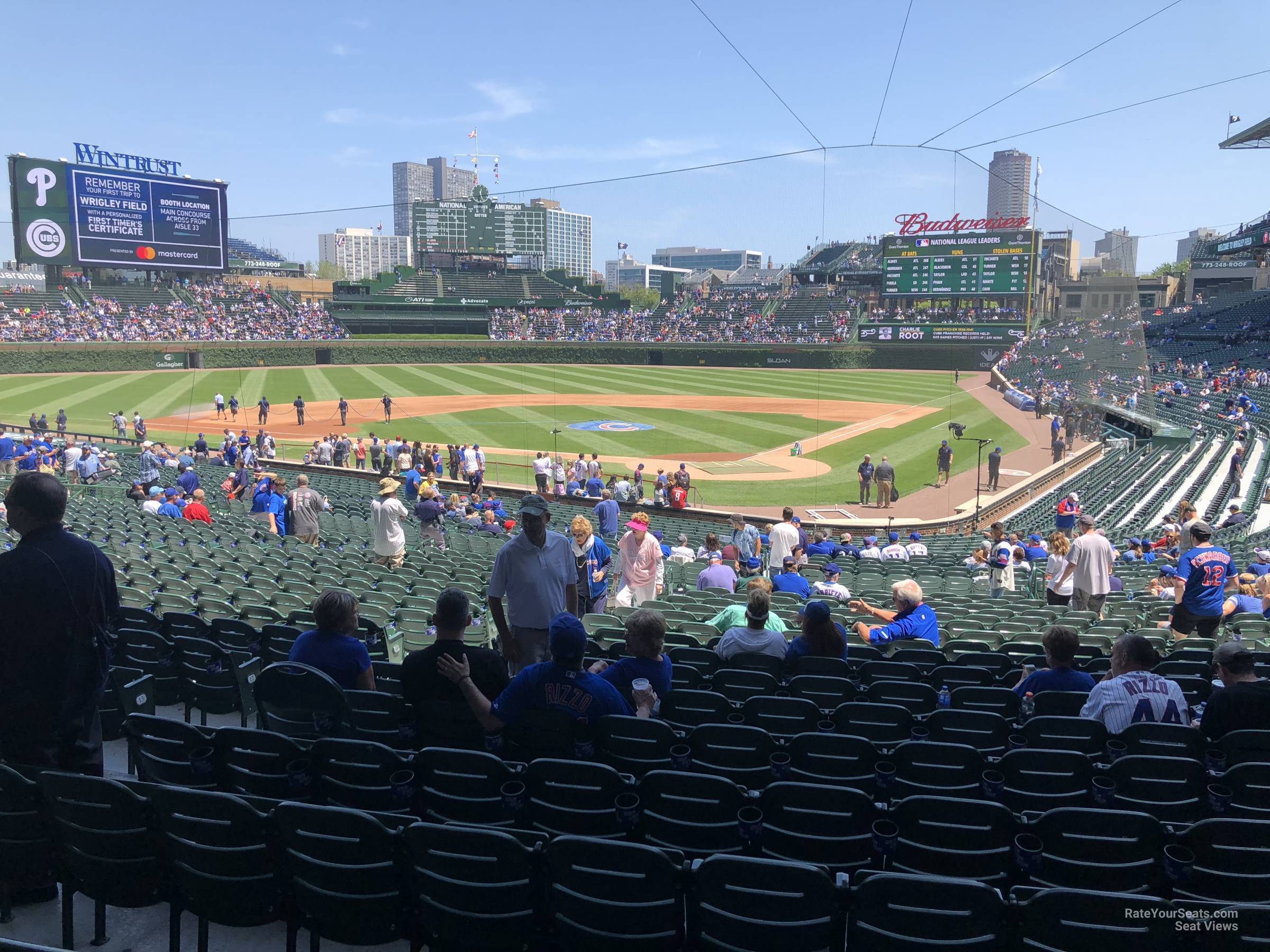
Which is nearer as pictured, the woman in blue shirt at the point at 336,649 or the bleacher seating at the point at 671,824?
the bleacher seating at the point at 671,824

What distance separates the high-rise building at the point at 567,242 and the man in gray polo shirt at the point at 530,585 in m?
45.5

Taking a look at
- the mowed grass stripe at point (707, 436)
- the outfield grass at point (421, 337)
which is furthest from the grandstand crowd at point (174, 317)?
the mowed grass stripe at point (707, 436)

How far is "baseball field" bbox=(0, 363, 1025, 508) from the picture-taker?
94.7 feet

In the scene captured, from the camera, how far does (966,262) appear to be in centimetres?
3334

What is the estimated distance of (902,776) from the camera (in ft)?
13.4

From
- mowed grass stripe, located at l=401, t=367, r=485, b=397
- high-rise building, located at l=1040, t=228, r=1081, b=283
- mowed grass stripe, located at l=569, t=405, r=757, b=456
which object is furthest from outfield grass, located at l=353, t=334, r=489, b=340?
high-rise building, located at l=1040, t=228, r=1081, b=283

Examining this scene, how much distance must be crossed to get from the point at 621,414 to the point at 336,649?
36.1 metres

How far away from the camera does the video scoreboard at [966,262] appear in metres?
30.1

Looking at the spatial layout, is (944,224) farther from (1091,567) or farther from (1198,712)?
(1198,712)

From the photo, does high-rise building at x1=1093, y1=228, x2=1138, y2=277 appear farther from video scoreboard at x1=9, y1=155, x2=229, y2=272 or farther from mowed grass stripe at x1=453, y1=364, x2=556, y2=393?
video scoreboard at x1=9, y1=155, x2=229, y2=272

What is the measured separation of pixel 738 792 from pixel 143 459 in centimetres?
2164

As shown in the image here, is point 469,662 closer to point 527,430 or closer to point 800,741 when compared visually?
point 800,741

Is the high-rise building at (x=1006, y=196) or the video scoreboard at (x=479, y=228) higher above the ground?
the video scoreboard at (x=479, y=228)

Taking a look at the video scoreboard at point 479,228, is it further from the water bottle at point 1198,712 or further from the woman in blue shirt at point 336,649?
the water bottle at point 1198,712
